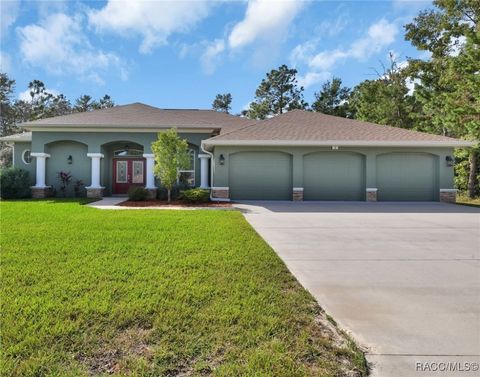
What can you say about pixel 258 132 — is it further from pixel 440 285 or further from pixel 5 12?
pixel 440 285

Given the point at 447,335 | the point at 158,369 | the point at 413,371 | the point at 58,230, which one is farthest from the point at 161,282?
the point at 58,230

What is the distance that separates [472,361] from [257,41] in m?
15.8

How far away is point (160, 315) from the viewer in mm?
2895

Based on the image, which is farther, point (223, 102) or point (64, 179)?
point (223, 102)

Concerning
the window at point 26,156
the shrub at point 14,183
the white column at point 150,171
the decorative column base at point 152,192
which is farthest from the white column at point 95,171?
the window at point 26,156

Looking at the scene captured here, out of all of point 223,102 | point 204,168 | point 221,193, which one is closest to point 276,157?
point 221,193

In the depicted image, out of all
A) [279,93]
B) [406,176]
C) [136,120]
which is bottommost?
[406,176]

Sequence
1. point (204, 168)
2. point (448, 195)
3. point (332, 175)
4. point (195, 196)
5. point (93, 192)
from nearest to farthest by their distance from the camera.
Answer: point (195, 196)
point (448, 195)
point (332, 175)
point (93, 192)
point (204, 168)

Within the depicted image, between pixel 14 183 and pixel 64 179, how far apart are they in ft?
7.03

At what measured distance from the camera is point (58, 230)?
6797mm

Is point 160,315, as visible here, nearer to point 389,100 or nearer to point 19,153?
point 19,153

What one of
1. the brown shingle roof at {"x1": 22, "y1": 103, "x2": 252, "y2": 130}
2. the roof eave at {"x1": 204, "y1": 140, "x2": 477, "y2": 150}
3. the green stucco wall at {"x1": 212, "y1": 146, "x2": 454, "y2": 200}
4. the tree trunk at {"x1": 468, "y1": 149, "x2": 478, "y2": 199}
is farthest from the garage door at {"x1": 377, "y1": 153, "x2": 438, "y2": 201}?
the brown shingle roof at {"x1": 22, "y1": 103, "x2": 252, "y2": 130}

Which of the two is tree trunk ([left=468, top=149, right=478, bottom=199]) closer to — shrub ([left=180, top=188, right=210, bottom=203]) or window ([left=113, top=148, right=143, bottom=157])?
shrub ([left=180, top=188, right=210, bottom=203])

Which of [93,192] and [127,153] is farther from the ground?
[127,153]
